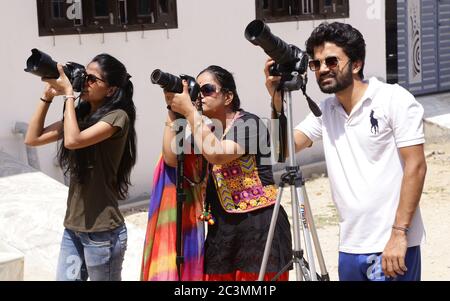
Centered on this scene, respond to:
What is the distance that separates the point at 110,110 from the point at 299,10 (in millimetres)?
5018

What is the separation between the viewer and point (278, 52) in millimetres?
3012

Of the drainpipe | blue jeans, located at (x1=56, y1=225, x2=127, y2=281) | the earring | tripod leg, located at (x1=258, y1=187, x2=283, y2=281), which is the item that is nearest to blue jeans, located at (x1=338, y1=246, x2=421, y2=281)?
tripod leg, located at (x1=258, y1=187, x2=283, y2=281)

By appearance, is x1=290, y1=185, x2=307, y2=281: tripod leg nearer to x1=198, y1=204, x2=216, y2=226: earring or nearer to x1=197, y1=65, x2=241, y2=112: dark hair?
x1=198, y1=204, x2=216, y2=226: earring

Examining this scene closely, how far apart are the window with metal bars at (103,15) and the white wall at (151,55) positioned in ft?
0.19

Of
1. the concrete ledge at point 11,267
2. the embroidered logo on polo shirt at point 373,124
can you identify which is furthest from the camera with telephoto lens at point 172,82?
the concrete ledge at point 11,267

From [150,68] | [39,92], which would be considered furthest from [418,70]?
[39,92]

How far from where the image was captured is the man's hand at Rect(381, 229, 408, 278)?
8.90 ft

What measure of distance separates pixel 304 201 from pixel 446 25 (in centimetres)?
901

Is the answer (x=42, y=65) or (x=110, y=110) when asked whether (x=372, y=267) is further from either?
(x=42, y=65)

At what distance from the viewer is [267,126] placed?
3.42 meters

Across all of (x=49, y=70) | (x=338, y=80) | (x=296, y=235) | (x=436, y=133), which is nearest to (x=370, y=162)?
(x=338, y=80)

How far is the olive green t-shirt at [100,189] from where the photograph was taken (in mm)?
3346

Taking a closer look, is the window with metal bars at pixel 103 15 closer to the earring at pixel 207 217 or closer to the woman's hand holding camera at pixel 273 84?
the earring at pixel 207 217

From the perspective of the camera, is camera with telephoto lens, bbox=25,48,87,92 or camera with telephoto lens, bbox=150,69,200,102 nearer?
camera with telephoto lens, bbox=150,69,200,102
